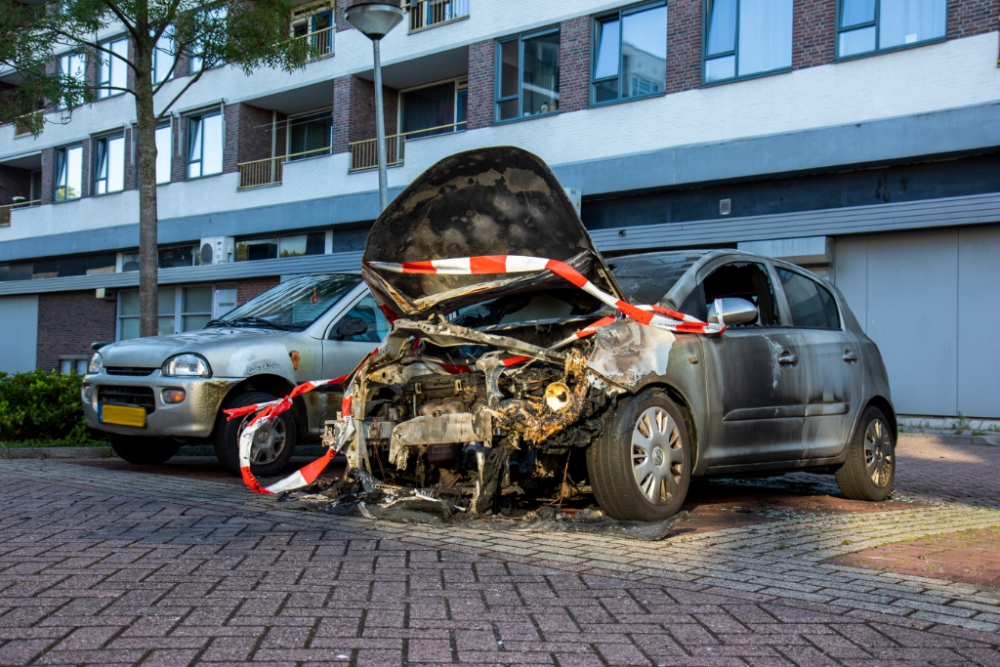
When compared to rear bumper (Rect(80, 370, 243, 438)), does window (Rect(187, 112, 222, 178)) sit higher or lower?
higher

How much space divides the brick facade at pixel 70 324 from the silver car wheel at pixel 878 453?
2734cm

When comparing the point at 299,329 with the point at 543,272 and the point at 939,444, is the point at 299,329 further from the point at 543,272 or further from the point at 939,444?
the point at 939,444

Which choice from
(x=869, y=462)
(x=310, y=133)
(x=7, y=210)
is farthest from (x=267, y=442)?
(x=7, y=210)

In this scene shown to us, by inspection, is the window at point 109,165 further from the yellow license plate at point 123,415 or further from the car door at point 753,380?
the car door at point 753,380

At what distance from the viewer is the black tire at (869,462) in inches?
266

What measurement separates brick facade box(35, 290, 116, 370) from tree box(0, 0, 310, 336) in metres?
17.3

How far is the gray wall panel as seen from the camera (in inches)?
579

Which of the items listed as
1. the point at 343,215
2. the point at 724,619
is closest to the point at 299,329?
the point at 724,619

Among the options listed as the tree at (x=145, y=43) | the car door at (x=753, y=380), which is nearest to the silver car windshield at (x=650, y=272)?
the car door at (x=753, y=380)

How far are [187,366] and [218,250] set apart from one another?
20036mm

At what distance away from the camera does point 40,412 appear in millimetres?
9609

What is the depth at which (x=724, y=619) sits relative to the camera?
11.4 feet

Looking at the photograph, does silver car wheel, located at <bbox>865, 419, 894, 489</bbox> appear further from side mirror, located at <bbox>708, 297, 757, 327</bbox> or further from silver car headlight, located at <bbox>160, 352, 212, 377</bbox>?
silver car headlight, located at <bbox>160, 352, 212, 377</bbox>

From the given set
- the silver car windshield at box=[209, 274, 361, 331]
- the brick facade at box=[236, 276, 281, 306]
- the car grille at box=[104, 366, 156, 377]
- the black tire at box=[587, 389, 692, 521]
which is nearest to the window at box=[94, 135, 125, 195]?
the brick facade at box=[236, 276, 281, 306]
